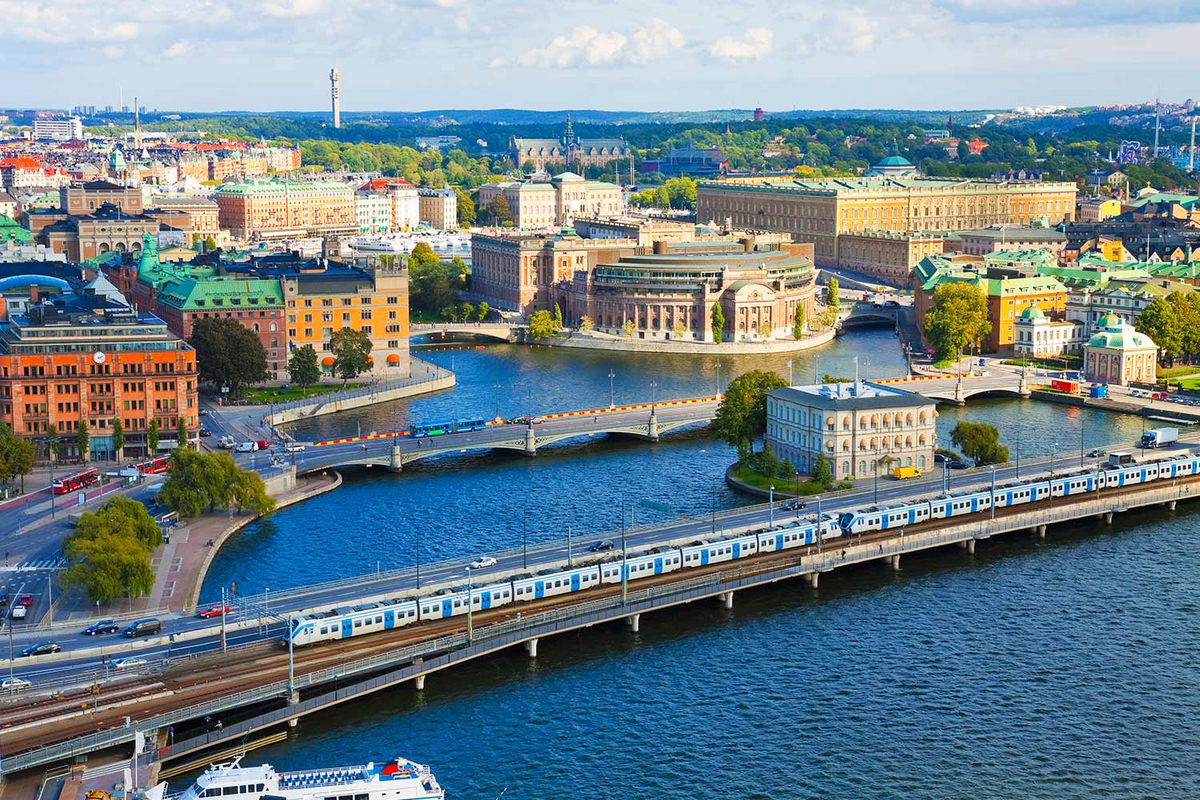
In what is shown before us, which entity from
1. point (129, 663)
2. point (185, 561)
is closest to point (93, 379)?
point (185, 561)

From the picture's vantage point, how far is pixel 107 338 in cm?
7962

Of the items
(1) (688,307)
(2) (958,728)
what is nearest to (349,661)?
(2) (958,728)

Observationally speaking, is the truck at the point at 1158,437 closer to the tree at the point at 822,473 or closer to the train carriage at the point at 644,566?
the tree at the point at 822,473

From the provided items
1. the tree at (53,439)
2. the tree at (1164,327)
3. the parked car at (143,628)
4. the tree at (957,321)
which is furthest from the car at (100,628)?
Result: the tree at (1164,327)

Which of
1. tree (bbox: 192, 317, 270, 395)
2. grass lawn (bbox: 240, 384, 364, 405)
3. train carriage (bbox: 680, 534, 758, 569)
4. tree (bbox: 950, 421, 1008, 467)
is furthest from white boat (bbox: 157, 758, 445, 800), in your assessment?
grass lawn (bbox: 240, 384, 364, 405)

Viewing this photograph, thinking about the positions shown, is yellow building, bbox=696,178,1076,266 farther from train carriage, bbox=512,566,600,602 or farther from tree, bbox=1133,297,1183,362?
train carriage, bbox=512,566,600,602

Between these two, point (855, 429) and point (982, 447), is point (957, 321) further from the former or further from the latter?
point (855, 429)

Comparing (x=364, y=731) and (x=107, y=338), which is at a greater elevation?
(x=107, y=338)

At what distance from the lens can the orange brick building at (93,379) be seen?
77.7m

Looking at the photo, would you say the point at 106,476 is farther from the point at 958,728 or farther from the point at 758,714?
the point at 958,728

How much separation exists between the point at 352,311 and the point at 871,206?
82.3 m

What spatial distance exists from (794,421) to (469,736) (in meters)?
31.7

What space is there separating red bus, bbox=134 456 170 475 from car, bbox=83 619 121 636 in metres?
22.5

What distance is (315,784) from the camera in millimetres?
40875
